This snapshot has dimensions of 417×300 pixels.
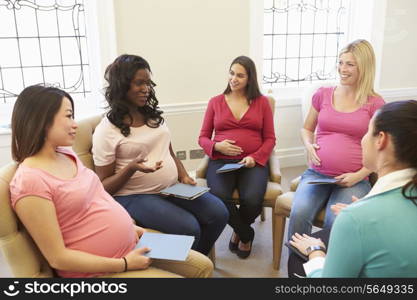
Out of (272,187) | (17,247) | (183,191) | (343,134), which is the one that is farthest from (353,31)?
(17,247)

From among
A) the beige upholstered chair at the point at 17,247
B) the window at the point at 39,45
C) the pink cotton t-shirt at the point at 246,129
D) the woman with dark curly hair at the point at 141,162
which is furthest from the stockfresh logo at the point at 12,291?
the window at the point at 39,45

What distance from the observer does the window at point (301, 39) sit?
12.4 ft

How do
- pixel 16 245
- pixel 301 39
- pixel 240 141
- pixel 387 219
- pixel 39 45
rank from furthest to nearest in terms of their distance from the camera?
pixel 301 39, pixel 39 45, pixel 240 141, pixel 16 245, pixel 387 219

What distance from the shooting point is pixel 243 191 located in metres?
2.30

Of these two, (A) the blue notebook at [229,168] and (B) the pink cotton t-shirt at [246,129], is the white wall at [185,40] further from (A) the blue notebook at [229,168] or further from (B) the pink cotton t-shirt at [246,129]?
(A) the blue notebook at [229,168]

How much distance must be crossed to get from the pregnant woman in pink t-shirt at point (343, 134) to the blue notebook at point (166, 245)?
75 cm

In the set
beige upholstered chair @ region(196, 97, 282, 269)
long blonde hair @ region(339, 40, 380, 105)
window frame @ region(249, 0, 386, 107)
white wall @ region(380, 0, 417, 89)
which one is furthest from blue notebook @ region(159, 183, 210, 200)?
white wall @ region(380, 0, 417, 89)

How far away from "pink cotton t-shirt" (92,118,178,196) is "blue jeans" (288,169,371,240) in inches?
26.4

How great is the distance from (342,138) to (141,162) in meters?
1.18

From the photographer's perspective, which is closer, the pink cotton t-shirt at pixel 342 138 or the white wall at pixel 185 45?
the pink cotton t-shirt at pixel 342 138

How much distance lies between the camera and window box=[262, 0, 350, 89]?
378 centimetres

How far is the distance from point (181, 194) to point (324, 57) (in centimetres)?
283

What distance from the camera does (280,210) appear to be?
87.6 inches

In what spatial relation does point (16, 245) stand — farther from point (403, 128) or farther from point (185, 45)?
point (185, 45)
